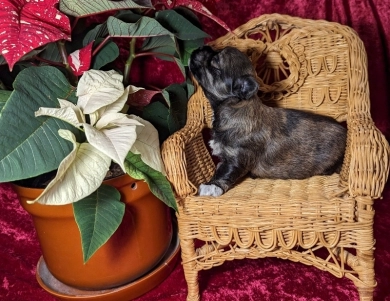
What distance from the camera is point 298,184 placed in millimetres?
1674

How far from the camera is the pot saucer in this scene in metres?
1.71

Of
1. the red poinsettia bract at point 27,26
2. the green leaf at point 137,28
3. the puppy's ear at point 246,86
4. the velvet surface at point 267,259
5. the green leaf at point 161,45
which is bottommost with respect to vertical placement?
the velvet surface at point 267,259

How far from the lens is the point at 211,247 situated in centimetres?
171

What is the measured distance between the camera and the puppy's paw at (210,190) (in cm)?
158

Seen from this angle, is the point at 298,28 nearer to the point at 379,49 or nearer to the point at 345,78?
the point at 345,78

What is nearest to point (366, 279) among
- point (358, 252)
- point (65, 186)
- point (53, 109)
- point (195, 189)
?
point (358, 252)

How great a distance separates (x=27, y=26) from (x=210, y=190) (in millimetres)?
744

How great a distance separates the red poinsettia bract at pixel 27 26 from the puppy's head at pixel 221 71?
1.56 feet

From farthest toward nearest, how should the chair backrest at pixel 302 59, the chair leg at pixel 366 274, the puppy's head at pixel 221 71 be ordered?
1. the chair backrest at pixel 302 59
2. the puppy's head at pixel 221 71
3. the chair leg at pixel 366 274

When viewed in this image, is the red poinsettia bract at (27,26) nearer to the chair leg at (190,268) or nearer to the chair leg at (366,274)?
the chair leg at (190,268)

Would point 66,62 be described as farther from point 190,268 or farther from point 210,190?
point 190,268

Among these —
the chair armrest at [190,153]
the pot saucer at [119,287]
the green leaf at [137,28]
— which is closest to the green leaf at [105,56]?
the green leaf at [137,28]

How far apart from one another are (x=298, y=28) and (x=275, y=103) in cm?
31

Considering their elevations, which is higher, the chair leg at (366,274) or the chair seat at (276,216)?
the chair seat at (276,216)
